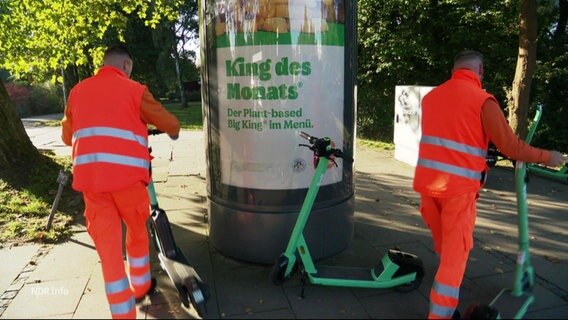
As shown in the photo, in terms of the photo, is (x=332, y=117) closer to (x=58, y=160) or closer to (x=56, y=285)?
(x=56, y=285)

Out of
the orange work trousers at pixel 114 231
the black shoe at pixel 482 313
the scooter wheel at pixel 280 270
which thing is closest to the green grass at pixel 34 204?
the orange work trousers at pixel 114 231

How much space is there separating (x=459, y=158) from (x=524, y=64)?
7364 millimetres

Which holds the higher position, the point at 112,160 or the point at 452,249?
the point at 112,160

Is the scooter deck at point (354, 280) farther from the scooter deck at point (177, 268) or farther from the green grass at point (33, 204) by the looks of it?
the green grass at point (33, 204)

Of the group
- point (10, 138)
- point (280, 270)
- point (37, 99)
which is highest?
point (37, 99)

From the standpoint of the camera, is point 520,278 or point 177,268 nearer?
point 520,278

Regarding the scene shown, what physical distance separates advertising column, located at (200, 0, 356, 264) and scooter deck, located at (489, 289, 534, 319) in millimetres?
1641

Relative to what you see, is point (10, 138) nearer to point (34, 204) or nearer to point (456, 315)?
point (34, 204)

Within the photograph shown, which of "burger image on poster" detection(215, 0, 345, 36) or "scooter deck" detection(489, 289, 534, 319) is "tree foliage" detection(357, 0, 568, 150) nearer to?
"burger image on poster" detection(215, 0, 345, 36)

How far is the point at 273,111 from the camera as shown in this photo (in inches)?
149

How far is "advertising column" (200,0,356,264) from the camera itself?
3.74 m

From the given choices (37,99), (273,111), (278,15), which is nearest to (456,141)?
(273,111)

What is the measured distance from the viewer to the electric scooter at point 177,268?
315cm

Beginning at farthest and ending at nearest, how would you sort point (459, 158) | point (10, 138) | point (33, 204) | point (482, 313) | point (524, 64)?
point (524, 64), point (10, 138), point (33, 204), point (459, 158), point (482, 313)
